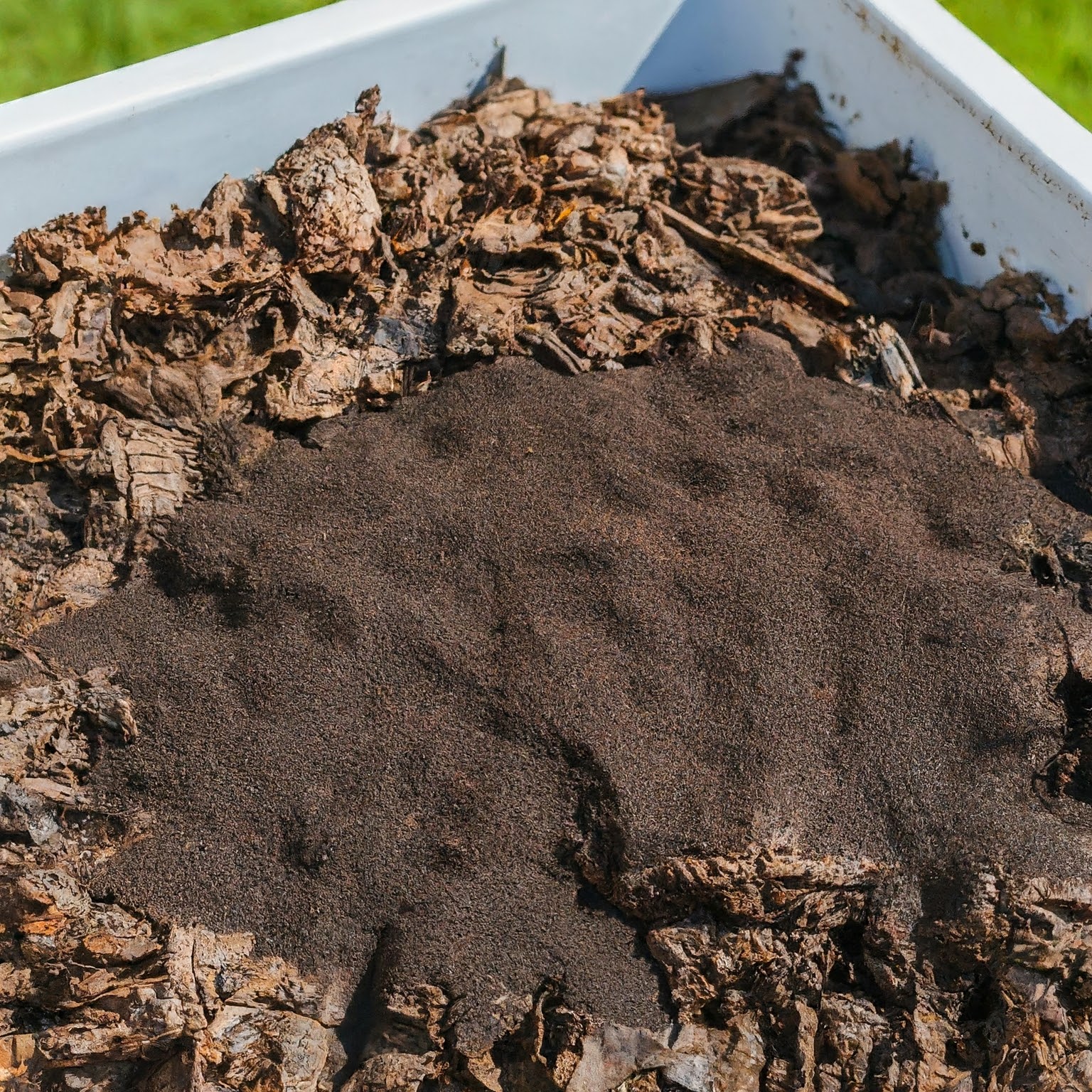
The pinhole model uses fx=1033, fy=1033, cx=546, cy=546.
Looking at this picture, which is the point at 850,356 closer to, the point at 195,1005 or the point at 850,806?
the point at 850,806


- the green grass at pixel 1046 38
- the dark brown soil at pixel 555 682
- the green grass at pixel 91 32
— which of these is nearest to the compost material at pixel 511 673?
the dark brown soil at pixel 555 682

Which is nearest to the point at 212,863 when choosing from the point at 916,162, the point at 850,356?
the point at 850,356

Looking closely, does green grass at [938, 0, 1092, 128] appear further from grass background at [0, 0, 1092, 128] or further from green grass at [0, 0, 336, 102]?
green grass at [0, 0, 336, 102]

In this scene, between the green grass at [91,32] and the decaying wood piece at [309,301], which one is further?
the green grass at [91,32]

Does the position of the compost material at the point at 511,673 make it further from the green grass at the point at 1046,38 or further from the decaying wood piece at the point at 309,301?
the green grass at the point at 1046,38

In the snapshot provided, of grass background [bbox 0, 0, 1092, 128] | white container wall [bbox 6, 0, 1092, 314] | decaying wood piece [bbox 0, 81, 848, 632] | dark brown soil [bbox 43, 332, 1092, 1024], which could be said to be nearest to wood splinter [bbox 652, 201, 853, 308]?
decaying wood piece [bbox 0, 81, 848, 632]

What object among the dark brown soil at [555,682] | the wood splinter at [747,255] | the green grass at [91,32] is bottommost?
the green grass at [91,32]

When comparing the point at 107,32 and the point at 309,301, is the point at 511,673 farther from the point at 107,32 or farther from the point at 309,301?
the point at 107,32
